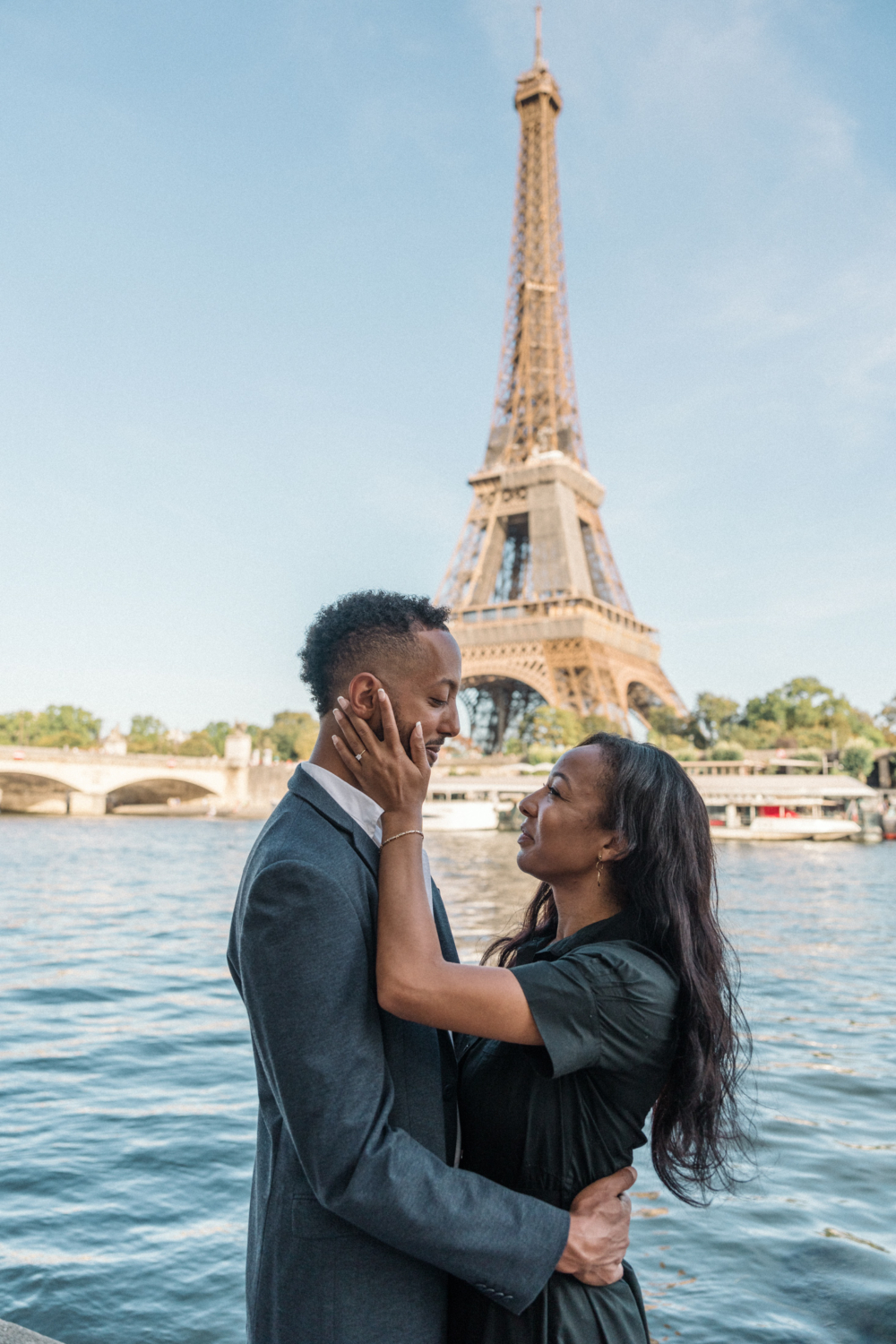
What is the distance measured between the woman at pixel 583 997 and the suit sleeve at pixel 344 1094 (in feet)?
0.29

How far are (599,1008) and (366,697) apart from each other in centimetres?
63

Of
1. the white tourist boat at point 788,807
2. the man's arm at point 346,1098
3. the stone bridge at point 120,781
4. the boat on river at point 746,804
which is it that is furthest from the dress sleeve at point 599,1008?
the stone bridge at point 120,781

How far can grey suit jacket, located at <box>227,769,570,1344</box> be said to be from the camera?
5.03 ft

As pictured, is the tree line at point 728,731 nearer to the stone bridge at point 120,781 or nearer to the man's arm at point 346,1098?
the stone bridge at point 120,781

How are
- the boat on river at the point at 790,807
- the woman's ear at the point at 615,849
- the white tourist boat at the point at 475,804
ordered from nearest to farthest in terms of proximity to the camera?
the woman's ear at the point at 615,849, the boat on river at the point at 790,807, the white tourist boat at the point at 475,804

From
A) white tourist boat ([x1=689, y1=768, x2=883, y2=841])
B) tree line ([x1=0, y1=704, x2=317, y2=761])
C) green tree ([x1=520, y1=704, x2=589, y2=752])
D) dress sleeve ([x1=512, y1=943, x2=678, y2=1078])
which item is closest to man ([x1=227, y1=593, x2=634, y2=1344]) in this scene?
dress sleeve ([x1=512, y1=943, x2=678, y2=1078])

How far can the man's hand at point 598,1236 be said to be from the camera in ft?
5.57

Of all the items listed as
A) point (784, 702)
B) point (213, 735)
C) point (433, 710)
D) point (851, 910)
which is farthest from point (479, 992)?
point (213, 735)

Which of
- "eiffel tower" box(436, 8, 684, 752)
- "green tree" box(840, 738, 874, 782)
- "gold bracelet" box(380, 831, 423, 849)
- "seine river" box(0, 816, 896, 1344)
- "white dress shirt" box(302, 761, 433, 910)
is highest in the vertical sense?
"eiffel tower" box(436, 8, 684, 752)

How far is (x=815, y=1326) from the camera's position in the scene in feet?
13.6

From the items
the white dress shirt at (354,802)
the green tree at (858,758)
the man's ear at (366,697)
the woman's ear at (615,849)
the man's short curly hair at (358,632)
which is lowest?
the woman's ear at (615,849)

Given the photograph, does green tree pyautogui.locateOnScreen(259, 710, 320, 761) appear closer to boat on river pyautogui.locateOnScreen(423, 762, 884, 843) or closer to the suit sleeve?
boat on river pyautogui.locateOnScreen(423, 762, 884, 843)

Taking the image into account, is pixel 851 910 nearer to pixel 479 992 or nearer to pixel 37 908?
pixel 37 908

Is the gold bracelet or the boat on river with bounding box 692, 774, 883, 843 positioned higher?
the gold bracelet
